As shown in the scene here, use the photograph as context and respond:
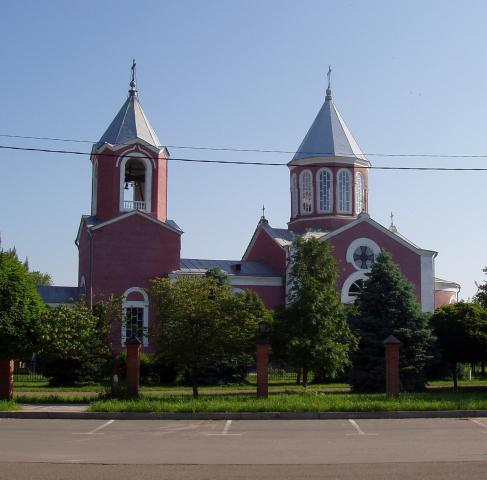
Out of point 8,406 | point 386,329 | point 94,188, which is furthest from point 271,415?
point 94,188

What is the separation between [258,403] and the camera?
19.7 meters

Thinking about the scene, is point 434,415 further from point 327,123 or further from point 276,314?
point 327,123

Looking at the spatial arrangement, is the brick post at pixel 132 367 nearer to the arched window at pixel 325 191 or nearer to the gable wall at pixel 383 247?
the gable wall at pixel 383 247

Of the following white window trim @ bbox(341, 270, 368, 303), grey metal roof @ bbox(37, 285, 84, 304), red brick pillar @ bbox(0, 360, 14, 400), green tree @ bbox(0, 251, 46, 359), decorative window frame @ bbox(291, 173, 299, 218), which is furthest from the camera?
decorative window frame @ bbox(291, 173, 299, 218)

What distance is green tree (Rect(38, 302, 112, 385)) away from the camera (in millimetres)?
22728

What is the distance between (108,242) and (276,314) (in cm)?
1068

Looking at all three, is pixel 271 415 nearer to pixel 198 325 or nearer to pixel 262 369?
pixel 262 369

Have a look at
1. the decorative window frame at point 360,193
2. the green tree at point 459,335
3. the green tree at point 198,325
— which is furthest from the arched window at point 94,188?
the green tree at point 459,335

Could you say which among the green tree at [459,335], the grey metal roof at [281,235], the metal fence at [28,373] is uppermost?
the grey metal roof at [281,235]

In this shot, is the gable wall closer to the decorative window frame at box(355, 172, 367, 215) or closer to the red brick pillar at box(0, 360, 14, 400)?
the decorative window frame at box(355, 172, 367, 215)

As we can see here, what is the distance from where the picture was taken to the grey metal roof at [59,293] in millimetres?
38625

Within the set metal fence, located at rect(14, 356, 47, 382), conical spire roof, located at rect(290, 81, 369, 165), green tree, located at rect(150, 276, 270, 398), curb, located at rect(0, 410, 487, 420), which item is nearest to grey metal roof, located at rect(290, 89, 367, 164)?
conical spire roof, located at rect(290, 81, 369, 165)

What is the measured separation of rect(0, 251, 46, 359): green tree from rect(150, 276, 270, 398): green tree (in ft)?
11.6

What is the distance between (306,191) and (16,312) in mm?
22790
